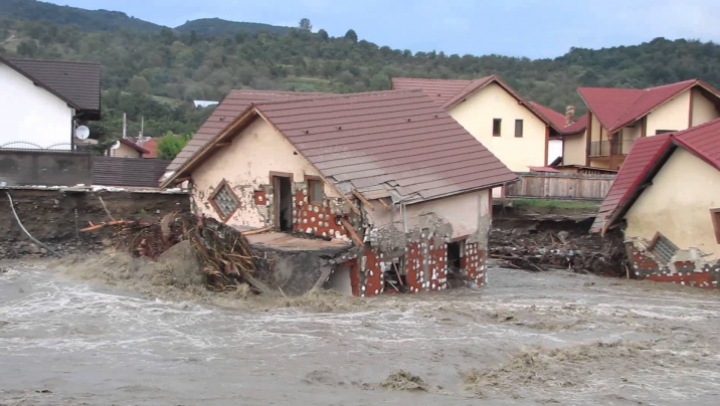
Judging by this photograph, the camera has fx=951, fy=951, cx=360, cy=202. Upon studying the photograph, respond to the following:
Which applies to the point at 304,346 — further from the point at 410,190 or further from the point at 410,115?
the point at 410,115

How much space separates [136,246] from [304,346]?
7056 mm

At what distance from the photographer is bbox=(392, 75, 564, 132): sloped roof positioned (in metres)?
41.7

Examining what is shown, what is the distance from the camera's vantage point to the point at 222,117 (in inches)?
1049

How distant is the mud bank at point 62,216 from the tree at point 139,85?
6001 cm

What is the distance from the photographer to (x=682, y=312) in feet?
71.8

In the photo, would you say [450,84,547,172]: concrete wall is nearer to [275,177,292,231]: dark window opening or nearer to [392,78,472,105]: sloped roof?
[392,78,472,105]: sloped roof

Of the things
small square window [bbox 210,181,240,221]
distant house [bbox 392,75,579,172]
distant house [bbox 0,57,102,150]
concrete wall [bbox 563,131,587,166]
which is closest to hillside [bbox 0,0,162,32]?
concrete wall [bbox 563,131,587,166]

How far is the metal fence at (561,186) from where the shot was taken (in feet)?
127

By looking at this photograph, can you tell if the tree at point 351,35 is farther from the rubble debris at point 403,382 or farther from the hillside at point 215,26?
the rubble debris at point 403,382

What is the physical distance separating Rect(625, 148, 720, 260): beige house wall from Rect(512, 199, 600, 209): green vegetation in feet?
30.9

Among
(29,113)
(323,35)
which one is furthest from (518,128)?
(323,35)

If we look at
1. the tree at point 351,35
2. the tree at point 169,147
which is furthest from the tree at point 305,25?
the tree at point 169,147

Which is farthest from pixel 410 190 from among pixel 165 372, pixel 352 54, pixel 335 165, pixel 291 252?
pixel 352 54

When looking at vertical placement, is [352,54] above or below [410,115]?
above
